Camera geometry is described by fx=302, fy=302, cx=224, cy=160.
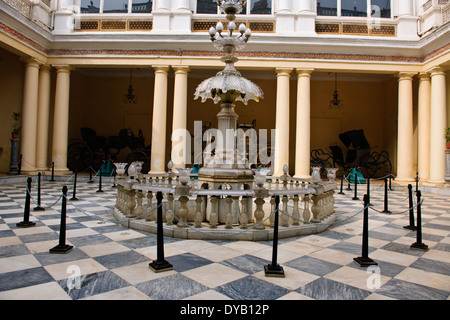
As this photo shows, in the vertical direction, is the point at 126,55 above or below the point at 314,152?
above

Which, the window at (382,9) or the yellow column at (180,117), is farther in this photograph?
the window at (382,9)

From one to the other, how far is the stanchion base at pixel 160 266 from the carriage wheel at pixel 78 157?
14.0 m

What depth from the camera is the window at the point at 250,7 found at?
14.1m

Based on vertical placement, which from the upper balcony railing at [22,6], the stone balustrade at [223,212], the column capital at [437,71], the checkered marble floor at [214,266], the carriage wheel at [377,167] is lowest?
the checkered marble floor at [214,266]

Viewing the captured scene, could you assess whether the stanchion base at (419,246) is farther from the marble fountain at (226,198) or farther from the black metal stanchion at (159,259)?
the black metal stanchion at (159,259)

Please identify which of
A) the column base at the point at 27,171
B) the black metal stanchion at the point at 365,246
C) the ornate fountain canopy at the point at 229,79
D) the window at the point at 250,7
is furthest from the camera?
the window at the point at 250,7

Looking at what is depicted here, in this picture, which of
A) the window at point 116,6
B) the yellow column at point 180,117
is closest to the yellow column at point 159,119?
the yellow column at point 180,117

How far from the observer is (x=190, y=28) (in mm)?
13164

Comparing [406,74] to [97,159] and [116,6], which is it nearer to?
[116,6]

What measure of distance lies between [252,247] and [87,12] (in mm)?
14825

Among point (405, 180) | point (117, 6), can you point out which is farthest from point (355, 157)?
point (117, 6)

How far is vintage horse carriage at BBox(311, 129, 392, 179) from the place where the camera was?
1555 centimetres
